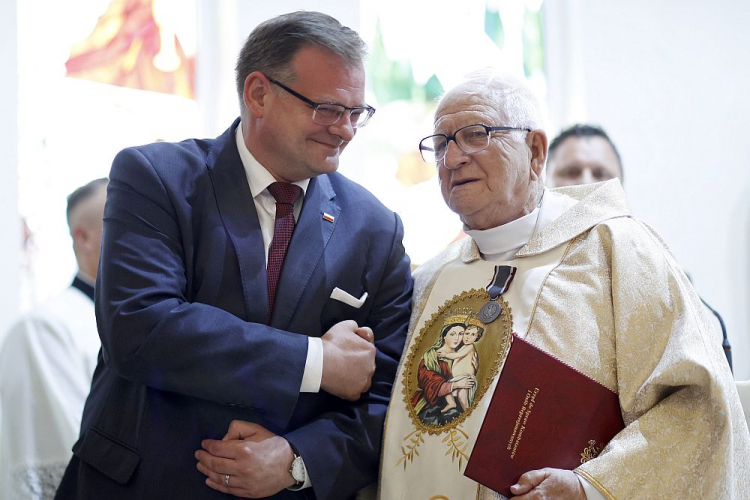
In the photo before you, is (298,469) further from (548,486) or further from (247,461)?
Answer: (548,486)

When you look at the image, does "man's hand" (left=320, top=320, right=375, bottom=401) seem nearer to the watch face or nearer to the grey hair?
the watch face

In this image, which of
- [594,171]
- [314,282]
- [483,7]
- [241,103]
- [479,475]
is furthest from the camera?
[483,7]

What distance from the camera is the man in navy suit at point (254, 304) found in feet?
8.68

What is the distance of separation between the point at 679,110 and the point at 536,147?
16.5 feet

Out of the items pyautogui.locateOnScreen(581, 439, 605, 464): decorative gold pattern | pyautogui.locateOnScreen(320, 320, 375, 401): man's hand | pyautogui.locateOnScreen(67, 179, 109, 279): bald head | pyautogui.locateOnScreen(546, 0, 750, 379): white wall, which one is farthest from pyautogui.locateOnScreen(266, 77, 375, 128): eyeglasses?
pyautogui.locateOnScreen(546, 0, 750, 379): white wall

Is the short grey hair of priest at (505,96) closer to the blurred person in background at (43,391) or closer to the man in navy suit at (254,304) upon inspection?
the man in navy suit at (254,304)

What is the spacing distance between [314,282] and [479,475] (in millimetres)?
842

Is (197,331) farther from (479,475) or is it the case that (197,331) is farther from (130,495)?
(479,475)

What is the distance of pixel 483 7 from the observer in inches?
297

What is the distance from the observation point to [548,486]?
8.09 feet

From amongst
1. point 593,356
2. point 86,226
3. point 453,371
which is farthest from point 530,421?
point 86,226

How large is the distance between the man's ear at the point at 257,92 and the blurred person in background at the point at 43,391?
2.14 metres

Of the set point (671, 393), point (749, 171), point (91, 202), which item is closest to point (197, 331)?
point (671, 393)

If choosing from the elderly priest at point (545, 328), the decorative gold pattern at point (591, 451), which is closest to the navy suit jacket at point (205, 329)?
the elderly priest at point (545, 328)
